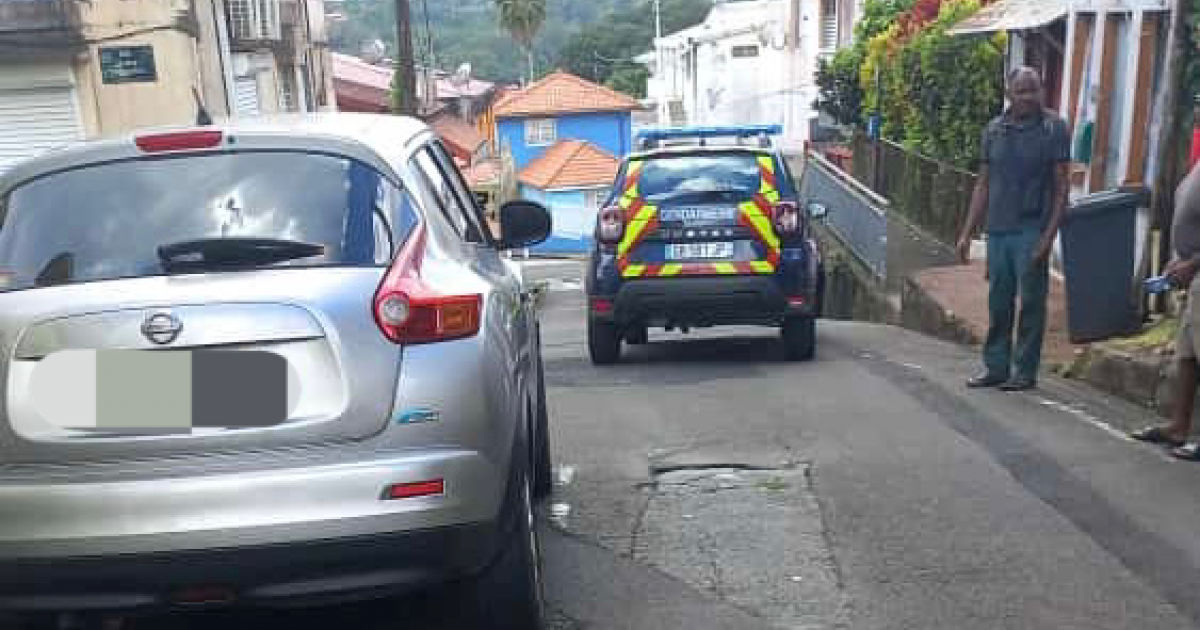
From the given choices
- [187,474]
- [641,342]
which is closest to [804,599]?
Answer: [187,474]

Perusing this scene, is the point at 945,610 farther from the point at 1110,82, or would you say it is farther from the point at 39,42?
the point at 39,42

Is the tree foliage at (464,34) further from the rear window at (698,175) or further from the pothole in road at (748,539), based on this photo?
the pothole in road at (748,539)

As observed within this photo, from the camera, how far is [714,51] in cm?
5294

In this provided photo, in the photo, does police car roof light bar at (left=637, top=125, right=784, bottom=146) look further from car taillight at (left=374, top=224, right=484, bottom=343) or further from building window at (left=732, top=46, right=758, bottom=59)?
building window at (left=732, top=46, right=758, bottom=59)

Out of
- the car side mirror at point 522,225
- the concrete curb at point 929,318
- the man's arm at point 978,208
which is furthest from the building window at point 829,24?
the car side mirror at point 522,225

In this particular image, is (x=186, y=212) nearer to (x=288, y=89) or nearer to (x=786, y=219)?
(x=786, y=219)

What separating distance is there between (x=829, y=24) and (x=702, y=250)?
100ft

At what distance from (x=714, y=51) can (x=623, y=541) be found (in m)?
50.0

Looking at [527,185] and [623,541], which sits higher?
[623,541]

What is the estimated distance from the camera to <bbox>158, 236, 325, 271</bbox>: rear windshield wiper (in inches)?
127

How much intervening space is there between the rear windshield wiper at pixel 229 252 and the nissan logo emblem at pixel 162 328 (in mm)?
216

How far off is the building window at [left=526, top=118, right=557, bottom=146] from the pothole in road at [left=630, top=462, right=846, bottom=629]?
4558cm

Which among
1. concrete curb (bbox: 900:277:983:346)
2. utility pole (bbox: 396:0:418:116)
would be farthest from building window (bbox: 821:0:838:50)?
concrete curb (bbox: 900:277:983:346)

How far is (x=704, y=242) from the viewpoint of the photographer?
847cm
